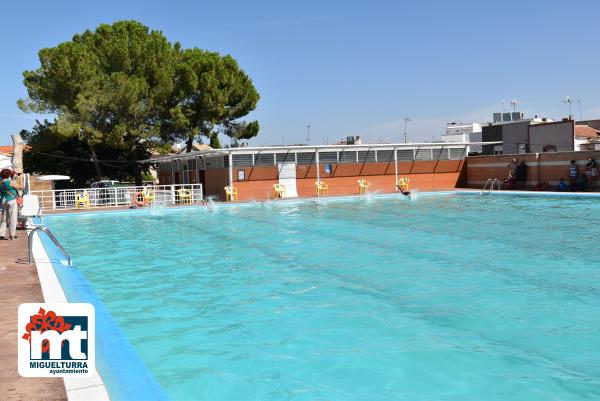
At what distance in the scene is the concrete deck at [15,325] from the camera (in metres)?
3.48

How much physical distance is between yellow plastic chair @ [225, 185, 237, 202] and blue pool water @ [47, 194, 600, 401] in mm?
12328

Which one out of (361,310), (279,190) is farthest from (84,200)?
(361,310)

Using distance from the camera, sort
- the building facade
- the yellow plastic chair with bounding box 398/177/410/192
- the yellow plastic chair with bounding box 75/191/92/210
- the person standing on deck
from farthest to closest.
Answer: the yellow plastic chair with bounding box 398/177/410/192, the building facade, the yellow plastic chair with bounding box 75/191/92/210, the person standing on deck

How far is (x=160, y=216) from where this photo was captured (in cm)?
2206

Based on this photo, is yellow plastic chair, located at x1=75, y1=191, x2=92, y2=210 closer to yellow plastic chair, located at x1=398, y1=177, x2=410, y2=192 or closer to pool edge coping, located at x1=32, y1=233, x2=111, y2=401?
pool edge coping, located at x1=32, y1=233, x2=111, y2=401

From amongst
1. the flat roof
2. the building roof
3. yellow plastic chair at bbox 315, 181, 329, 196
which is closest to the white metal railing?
the flat roof

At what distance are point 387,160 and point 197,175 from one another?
10943 mm

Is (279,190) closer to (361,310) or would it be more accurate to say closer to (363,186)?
(363,186)

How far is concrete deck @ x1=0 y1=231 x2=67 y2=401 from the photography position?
348cm

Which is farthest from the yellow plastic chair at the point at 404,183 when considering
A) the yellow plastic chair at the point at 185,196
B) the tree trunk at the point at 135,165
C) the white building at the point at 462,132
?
the white building at the point at 462,132

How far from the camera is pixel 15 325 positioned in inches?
199

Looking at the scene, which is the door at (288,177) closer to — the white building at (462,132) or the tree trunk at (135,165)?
the tree trunk at (135,165)

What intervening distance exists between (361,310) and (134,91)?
2662 centimetres

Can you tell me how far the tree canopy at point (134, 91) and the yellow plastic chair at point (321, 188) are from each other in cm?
886
